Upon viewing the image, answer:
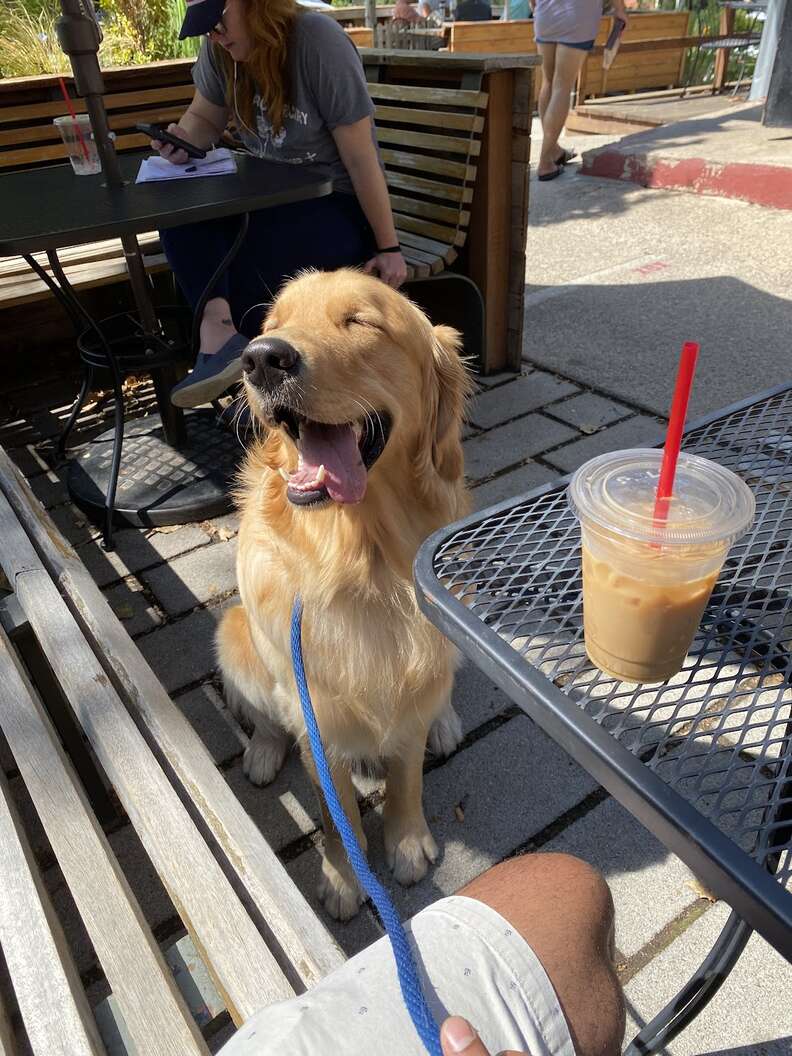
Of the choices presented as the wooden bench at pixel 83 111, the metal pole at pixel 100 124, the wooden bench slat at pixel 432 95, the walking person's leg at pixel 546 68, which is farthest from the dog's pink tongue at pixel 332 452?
the walking person's leg at pixel 546 68

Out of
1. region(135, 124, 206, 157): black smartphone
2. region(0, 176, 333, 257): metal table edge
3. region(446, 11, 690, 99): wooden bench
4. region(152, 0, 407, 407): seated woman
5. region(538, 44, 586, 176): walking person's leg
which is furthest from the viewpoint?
region(446, 11, 690, 99): wooden bench

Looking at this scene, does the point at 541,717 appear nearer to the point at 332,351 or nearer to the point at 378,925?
the point at 332,351

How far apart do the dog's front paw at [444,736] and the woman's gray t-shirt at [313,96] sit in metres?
2.28

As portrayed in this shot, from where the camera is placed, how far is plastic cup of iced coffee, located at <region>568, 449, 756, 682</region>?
2.86 ft

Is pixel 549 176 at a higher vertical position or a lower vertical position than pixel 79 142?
lower

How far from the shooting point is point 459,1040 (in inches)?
31.4

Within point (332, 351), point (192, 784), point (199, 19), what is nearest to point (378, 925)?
point (192, 784)

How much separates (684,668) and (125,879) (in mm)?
979

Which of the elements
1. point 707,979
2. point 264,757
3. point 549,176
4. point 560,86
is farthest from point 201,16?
point 549,176

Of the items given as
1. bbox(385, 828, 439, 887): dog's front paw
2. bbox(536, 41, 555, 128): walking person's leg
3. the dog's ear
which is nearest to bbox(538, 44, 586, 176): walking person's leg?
bbox(536, 41, 555, 128): walking person's leg

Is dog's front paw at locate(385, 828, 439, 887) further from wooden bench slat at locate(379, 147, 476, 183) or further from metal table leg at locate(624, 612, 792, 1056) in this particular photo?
wooden bench slat at locate(379, 147, 476, 183)

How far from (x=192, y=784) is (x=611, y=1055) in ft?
2.65

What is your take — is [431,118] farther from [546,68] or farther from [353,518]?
[546,68]

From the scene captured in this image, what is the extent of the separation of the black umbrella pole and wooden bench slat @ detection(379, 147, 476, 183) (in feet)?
5.38
